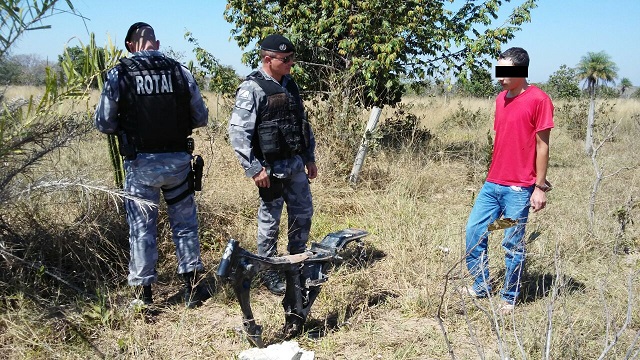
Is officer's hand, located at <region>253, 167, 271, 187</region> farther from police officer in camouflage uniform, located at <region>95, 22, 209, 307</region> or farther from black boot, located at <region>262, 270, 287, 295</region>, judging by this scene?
black boot, located at <region>262, 270, 287, 295</region>

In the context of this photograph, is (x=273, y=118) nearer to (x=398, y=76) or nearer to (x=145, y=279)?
(x=145, y=279)

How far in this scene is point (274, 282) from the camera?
341 cm

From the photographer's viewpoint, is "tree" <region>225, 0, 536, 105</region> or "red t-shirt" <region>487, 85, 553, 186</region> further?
"tree" <region>225, 0, 536, 105</region>

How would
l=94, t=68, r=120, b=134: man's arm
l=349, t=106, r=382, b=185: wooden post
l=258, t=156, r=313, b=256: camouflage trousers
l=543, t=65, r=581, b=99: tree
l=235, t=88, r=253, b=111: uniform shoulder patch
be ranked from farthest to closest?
1. l=543, t=65, r=581, b=99: tree
2. l=349, t=106, r=382, b=185: wooden post
3. l=258, t=156, r=313, b=256: camouflage trousers
4. l=235, t=88, r=253, b=111: uniform shoulder patch
5. l=94, t=68, r=120, b=134: man's arm

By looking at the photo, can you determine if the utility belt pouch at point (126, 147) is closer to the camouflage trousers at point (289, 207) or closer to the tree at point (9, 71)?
the tree at point (9, 71)

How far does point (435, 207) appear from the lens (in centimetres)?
525

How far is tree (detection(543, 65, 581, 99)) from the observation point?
15701mm

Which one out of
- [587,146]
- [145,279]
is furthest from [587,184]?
[145,279]

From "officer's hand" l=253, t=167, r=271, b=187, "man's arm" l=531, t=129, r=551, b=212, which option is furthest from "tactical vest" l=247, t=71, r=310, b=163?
"man's arm" l=531, t=129, r=551, b=212

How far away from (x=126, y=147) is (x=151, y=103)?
1.01ft

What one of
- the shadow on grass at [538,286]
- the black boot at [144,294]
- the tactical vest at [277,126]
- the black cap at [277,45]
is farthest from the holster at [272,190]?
the shadow on grass at [538,286]

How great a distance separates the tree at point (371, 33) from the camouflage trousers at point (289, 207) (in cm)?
348

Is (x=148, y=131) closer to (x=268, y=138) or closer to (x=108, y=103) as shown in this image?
(x=108, y=103)

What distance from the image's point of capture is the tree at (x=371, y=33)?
22.3 ft
